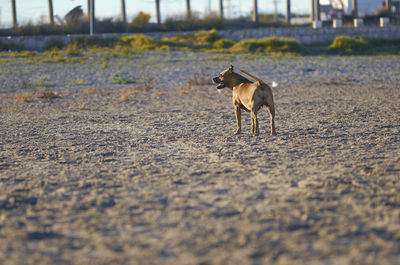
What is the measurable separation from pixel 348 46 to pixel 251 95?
1946 cm

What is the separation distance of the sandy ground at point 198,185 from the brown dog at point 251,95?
309mm

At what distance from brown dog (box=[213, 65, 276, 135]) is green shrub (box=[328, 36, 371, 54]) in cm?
1782

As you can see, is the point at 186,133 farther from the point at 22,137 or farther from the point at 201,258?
the point at 201,258

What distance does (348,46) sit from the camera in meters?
25.1

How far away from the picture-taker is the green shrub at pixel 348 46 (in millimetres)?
24734

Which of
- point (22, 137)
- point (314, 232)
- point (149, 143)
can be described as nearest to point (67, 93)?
point (22, 137)

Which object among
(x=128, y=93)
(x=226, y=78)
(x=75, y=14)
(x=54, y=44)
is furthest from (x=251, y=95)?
(x=75, y=14)

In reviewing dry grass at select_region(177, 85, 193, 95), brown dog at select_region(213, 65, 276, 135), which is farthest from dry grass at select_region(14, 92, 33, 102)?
brown dog at select_region(213, 65, 276, 135)

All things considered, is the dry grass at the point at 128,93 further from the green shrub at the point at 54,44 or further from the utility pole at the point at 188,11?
the utility pole at the point at 188,11

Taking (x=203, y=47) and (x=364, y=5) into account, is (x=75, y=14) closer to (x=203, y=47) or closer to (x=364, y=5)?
(x=203, y=47)

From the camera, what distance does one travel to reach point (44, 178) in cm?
517

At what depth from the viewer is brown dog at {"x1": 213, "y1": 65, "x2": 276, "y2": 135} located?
23.1 ft

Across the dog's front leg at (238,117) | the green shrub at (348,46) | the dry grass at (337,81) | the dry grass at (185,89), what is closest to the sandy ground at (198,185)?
the dog's front leg at (238,117)

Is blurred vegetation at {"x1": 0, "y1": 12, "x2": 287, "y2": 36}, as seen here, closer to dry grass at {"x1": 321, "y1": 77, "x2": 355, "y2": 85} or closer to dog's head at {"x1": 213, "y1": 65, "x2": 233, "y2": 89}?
dry grass at {"x1": 321, "y1": 77, "x2": 355, "y2": 85}
